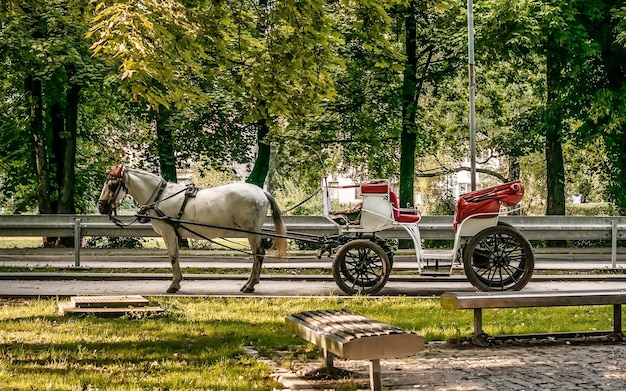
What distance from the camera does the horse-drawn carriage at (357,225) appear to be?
559 inches

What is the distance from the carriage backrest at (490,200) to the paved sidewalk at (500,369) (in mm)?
4919

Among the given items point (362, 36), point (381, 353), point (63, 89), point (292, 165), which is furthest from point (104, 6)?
point (292, 165)

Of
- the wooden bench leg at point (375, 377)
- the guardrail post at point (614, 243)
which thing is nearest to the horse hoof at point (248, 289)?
the wooden bench leg at point (375, 377)

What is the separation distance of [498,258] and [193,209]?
508cm

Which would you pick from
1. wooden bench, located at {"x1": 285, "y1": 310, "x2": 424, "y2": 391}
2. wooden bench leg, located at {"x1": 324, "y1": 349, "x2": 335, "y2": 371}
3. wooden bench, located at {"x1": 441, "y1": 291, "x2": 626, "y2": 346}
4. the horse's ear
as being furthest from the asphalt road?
wooden bench, located at {"x1": 285, "y1": 310, "x2": 424, "y2": 391}

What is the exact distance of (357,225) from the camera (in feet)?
47.4

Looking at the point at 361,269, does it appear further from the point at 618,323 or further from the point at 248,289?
the point at 618,323

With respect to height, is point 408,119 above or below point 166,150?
above

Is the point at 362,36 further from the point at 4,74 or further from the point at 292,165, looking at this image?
the point at 292,165

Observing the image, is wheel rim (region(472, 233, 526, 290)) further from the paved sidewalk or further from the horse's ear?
the horse's ear

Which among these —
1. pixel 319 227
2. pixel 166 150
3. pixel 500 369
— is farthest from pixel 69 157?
pixel 500 369

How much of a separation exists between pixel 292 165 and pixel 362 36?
20383 mm

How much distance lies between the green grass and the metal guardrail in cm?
701

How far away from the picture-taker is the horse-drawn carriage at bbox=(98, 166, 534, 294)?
1420 cm
